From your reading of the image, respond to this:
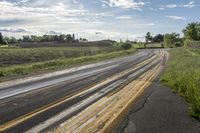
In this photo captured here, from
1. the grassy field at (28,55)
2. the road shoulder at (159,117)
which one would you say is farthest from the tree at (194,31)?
the road shoulder at (159,117)

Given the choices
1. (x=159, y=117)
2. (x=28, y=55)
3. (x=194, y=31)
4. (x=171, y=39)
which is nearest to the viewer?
(x=159, y=117)

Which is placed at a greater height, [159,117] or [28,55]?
[159,117]

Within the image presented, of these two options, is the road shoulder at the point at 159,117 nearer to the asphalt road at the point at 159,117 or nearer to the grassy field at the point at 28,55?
the asphalt road at the point at 159,117

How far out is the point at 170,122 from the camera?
8375 millimetres

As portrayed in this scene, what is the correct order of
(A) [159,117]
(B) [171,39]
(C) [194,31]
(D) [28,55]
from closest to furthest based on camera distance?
(A) [159,117], (D) [28,55], (C) [194,31], (B) [171,39]

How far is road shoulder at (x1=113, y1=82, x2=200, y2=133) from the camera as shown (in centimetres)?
770

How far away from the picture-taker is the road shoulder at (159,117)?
25.3ft

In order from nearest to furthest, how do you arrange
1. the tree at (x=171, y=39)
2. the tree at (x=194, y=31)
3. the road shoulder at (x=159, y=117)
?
1. the road shoulder at (x=159, y=117)
2. the tree at (x=194, y=31)
3. the tree at (x=171, y=39)

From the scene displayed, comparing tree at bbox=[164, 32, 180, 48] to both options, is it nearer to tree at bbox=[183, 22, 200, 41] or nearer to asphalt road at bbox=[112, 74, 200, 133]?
tree at bbox=[183, 22, 200, 41]

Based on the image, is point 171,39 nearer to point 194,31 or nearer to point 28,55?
point 194,31

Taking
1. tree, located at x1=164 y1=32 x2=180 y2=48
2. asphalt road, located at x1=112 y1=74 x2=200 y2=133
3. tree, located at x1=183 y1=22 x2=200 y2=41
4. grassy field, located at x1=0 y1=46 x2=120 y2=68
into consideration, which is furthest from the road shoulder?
tree, located at x1=164 y1=32 x2=180 y2=48

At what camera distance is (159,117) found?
29.2 ft

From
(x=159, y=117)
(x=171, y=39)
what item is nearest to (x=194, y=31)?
(x=171, y=39)

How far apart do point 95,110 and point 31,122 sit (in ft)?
7.34
